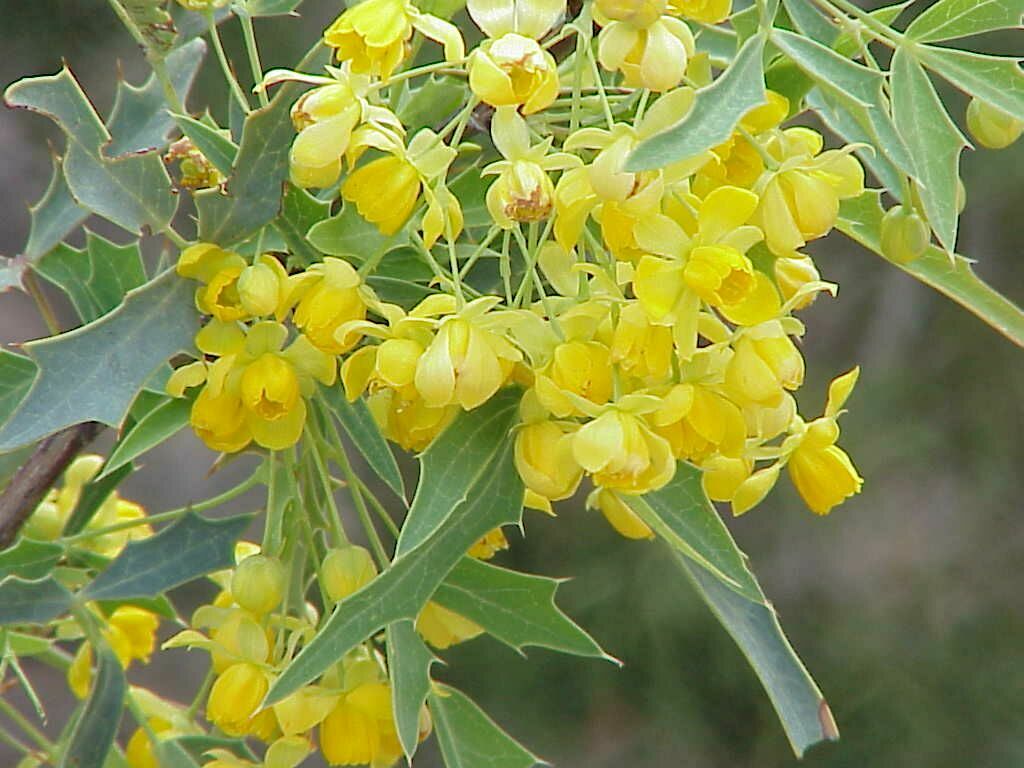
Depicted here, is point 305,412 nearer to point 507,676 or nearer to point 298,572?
point 298,572

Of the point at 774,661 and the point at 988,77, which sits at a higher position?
the point at 988,77

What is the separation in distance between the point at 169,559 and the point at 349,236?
0.28 metres

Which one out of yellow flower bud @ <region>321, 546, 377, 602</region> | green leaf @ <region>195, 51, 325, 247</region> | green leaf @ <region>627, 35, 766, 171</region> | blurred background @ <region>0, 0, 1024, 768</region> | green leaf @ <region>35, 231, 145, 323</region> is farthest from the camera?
blurred background @ <region>0, 0, 1024, 768</region>

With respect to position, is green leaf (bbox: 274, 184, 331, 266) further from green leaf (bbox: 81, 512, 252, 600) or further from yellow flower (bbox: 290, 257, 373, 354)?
green leaf (bbox: 81, 512, 252, 600)

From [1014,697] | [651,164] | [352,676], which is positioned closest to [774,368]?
[651,164]

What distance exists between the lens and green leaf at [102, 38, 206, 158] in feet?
2.30

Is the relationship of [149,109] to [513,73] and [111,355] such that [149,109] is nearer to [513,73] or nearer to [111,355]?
[111,355]

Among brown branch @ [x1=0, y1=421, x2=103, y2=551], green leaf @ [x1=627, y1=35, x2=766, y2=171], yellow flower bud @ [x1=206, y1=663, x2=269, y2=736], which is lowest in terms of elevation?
yellow flower bud @ [x1=206, y1=663, x2=269, y2=736]

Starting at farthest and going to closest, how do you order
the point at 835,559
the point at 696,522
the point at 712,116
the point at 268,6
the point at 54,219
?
the point at 835,559 → the point at 54,219 → the point at 268,6 → the point at 696,522 → the point at 712,116

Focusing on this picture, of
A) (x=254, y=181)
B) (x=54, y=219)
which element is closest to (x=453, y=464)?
(x=254, y=181)

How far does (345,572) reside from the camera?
0.63m

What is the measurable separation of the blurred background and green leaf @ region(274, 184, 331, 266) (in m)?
1.67

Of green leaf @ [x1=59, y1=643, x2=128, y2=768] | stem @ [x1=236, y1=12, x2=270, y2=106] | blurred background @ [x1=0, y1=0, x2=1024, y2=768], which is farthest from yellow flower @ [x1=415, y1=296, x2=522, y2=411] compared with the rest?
blurred background @ [x1=0, y1=0, x2=1024, y2=768]

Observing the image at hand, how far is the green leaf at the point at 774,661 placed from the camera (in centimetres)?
64
